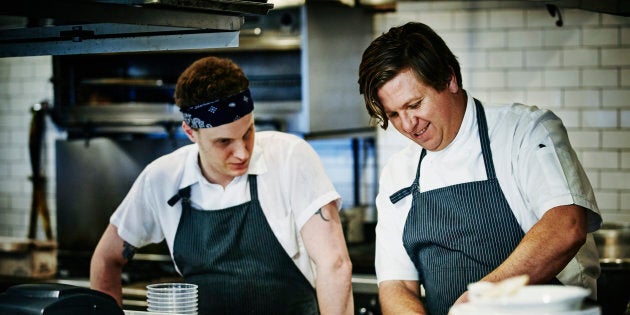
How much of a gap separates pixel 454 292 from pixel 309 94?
88.0 inches

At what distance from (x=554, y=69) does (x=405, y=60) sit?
2.78 m

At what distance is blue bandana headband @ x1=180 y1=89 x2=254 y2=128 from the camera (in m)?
2.78

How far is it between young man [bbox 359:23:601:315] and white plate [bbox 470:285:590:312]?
2.12 ft

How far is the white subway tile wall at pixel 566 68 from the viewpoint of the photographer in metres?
4.80

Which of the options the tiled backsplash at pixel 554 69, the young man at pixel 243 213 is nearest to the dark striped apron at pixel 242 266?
the young man at pixel 243 213

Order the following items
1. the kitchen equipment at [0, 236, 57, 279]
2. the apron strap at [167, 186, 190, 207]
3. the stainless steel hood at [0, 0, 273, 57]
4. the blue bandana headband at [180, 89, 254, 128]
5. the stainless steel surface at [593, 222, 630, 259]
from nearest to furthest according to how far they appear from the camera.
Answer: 1. the stainless steel hood at [0, 0, 273, 57]
2. the blue bandana headband at [180, 89, 254, 128]
3. the apron strap at [167, 186, 190, 207]
4. the stainless steel surface at [593, 222, 630, 259]
5. the kitchen equipment at [0, 236, 57, 279]

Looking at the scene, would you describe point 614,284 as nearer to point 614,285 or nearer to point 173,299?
point 614,285

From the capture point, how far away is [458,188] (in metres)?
2.54

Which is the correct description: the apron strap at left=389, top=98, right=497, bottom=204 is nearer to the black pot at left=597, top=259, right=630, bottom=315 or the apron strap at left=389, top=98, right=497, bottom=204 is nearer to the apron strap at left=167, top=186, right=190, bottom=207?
the apron strap at left=167, top=186, right=190, bottom=207

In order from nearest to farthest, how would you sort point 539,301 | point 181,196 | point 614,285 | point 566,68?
point 539,301, point 181,196, point 614,285, point 566,68

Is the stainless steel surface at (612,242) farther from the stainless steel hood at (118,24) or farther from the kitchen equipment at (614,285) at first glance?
the stainless steel hood at (118,24)

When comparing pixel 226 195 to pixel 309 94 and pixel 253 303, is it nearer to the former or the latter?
pixel 253 303

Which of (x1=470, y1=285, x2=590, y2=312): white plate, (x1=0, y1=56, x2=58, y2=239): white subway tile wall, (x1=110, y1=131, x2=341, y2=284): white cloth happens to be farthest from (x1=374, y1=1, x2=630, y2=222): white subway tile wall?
(x1=470, y1=285, x2=590, y2=312): white plate

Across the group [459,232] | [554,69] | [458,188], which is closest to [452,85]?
[458,188]
